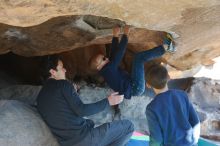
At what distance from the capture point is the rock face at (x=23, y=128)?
389cm

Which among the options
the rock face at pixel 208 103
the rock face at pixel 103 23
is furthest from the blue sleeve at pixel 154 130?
the rock face at pixel 208 103

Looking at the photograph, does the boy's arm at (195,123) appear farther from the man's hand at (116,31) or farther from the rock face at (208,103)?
the rock face at (208,103)

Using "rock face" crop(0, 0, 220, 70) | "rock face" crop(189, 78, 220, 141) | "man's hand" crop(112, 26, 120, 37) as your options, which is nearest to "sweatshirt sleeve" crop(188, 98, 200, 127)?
"rock face" crop(0, 0, 220, 70)

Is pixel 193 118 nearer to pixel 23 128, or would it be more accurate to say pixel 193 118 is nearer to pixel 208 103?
pixel 23 128

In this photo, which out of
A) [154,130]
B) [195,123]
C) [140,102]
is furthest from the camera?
[140,102]

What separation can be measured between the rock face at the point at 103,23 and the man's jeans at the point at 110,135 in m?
1.00

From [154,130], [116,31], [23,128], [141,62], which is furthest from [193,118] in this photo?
[23,128]

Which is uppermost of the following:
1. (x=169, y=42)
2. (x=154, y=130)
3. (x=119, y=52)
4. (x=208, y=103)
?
(x=169, y=42)

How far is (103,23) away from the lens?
420 cm

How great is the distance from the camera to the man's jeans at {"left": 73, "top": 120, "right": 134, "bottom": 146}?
385 cm

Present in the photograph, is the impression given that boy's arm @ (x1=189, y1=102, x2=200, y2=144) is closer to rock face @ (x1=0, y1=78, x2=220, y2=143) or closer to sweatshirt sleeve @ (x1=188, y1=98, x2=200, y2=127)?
sweatshirt sleeve @ (x1=188, y1=98, x2=200, y2=127)

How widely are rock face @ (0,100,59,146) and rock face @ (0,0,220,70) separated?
2.94ft

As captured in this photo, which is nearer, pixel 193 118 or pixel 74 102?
pixel 193 118

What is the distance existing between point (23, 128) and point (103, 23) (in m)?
1.32
